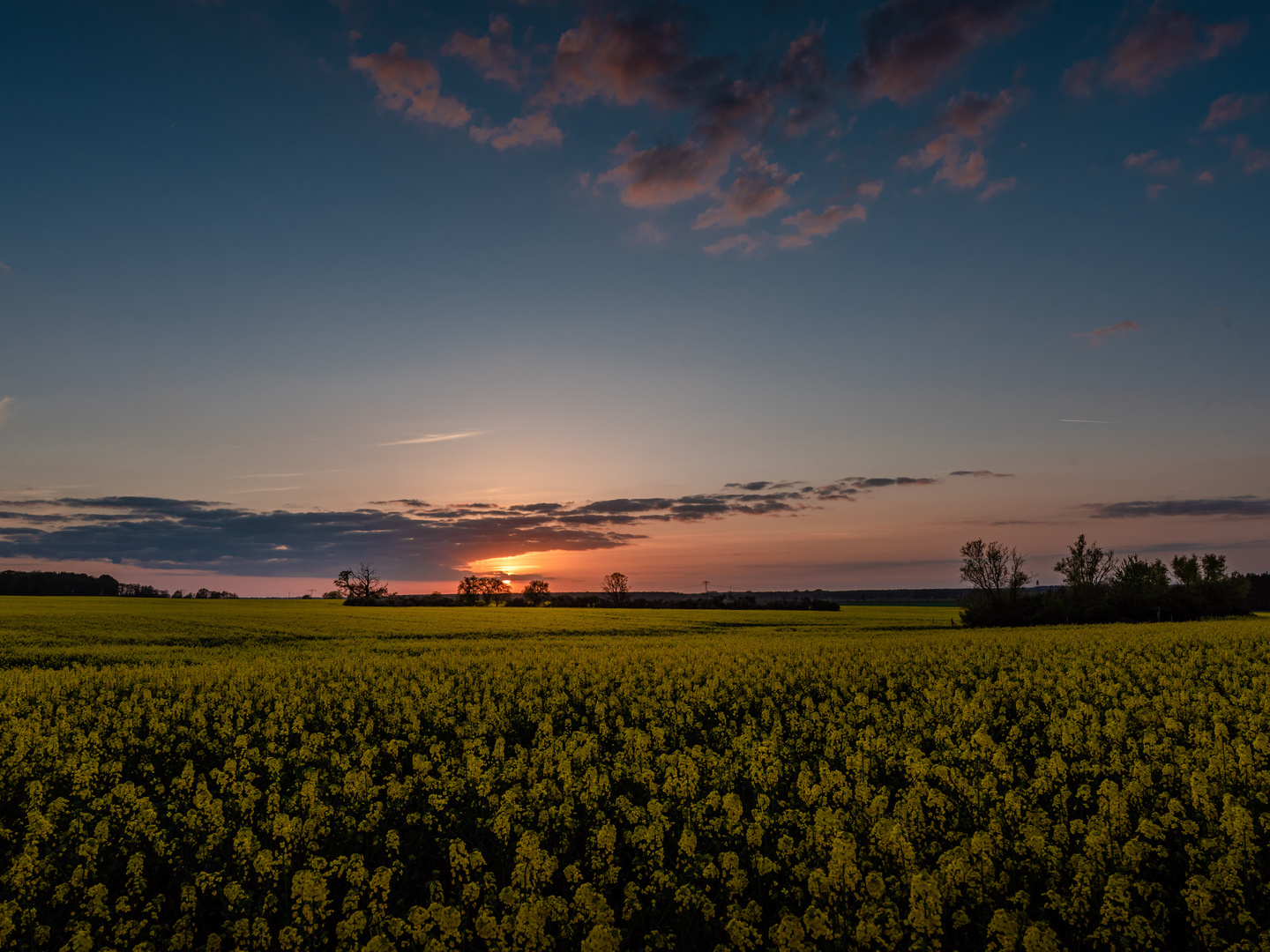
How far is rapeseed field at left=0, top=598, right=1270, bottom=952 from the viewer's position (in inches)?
237

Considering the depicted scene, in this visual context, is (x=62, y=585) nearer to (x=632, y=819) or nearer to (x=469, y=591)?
(x=469, y=591)

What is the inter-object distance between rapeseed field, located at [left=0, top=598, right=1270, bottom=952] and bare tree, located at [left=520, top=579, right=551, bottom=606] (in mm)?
108490

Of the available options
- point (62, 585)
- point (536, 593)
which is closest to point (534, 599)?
point (536, 593)

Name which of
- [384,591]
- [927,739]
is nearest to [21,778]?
[927,739]

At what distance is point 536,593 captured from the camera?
133625mm

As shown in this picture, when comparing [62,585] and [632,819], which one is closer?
[632,819]

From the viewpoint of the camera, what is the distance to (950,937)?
652 centimetres

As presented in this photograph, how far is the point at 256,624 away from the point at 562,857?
181ft

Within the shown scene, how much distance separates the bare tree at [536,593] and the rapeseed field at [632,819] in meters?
108

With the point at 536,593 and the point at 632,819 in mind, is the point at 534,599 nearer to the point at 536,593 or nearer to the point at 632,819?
the point at 536,593

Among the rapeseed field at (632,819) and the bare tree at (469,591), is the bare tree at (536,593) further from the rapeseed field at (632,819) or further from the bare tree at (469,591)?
the rapeseed field at (632,819)

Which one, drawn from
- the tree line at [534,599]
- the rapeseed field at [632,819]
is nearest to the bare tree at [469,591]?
the tree line at [534,599]

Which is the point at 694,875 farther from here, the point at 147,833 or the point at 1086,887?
the point at 147,833

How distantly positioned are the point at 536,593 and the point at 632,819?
420 feet
